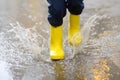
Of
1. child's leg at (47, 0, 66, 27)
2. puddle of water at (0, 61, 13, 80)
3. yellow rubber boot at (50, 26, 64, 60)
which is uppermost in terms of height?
child's leg at (47, 0, 66, 27)

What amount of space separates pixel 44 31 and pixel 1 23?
65 centimetres

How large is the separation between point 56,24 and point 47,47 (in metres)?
0.40

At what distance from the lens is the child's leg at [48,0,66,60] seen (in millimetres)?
3850

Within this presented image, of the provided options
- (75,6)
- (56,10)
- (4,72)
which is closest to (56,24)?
(56,10)

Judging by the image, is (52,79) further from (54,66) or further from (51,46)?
(51,46)

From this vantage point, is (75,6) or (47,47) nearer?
(75,6)

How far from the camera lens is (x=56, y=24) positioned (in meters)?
3.93

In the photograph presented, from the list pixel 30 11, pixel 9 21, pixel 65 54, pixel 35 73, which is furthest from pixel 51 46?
pixel 30 11

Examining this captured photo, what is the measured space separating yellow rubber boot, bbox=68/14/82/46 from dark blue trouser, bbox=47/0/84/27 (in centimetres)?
14

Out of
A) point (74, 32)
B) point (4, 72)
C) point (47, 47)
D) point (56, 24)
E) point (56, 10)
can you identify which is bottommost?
point (4, 72)

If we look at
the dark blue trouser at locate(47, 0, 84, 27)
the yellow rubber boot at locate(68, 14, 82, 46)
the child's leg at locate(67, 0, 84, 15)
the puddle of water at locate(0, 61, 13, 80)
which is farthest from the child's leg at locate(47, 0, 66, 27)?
the puddle of water at locate(0, 61, 13, 80)

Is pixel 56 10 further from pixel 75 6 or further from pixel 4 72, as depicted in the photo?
pixel 4 72

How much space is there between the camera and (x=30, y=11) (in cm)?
553

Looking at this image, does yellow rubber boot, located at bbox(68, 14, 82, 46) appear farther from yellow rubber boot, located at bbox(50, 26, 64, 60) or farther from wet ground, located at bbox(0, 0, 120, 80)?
yellow rubber boot, located at bbox(50, 26, 64, 60)
